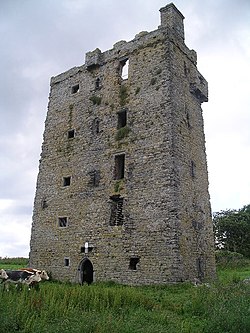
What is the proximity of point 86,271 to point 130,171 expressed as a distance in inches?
232

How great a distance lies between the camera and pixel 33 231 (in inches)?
827

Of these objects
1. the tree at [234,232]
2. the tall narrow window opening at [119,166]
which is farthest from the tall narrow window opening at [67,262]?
the tree at [234,232]

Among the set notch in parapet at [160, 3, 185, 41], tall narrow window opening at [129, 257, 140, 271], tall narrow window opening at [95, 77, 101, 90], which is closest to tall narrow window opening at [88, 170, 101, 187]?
tall narrow window opening at [129, 257, 140, 271]

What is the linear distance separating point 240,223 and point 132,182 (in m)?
27.9

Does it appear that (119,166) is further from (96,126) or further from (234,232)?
(234,232)

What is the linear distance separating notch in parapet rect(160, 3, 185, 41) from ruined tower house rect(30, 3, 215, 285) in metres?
0.07

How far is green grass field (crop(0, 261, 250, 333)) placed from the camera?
23.5ft

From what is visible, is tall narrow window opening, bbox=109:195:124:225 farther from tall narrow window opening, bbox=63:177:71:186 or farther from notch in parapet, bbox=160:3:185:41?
notch in parapet, bbox=160:3:185:41

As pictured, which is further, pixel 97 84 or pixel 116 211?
pixel 97 84

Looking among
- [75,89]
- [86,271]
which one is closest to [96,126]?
[75,89]

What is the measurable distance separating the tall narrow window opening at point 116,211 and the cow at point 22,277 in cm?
536

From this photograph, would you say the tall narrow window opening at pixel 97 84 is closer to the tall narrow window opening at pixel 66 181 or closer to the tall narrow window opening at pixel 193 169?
the tall narrow window opening at pixel 66 181

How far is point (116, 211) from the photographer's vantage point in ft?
58.2

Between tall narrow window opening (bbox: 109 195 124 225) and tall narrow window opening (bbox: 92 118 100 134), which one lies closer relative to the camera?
tall narrow window opening (bbox: 109 195 124 225)
